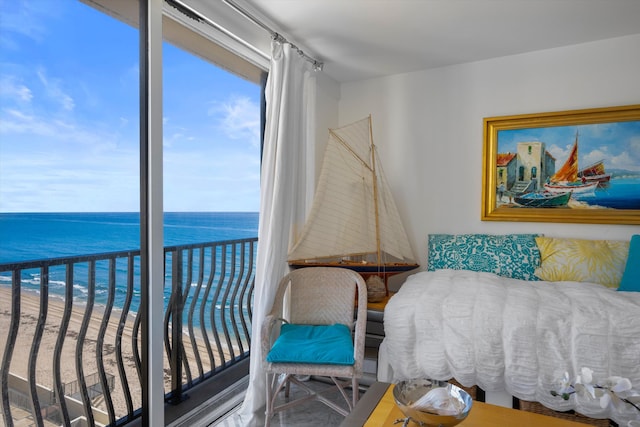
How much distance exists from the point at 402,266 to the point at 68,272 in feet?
7.27

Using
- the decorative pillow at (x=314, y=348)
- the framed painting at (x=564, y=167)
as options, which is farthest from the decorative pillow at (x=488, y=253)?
the decorative pillow at (x=314, y=348)

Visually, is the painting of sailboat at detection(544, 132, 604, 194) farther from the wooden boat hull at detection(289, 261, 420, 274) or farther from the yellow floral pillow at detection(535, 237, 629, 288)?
the wooden boat hull at detection(289, 261, 420, 274)

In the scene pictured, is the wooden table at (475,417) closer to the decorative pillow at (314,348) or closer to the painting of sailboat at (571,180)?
the decorative pillow at (314,348)

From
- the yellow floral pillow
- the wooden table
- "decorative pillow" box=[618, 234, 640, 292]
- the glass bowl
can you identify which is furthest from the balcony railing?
"decorative pillow" box=[618, 234, 640, 292]

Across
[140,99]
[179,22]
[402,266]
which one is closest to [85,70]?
[140,99]

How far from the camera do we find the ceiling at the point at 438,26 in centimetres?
228

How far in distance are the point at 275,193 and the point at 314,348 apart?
3.27 ft

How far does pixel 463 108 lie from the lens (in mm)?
3227

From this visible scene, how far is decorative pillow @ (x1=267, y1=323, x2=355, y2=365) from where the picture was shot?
6.89ft

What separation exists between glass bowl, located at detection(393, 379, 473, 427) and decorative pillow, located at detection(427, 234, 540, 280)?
1684 millimetres

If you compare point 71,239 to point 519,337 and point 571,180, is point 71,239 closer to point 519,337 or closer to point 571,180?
point 519,337

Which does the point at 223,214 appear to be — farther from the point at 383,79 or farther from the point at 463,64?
the point at 463,64

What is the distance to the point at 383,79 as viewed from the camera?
139 inches

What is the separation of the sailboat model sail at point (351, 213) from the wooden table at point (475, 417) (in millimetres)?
1302
